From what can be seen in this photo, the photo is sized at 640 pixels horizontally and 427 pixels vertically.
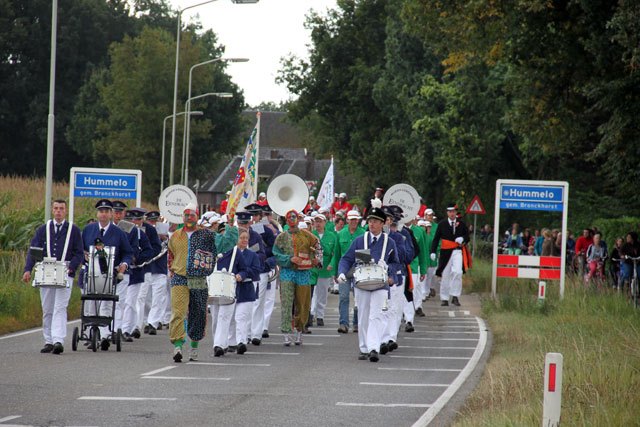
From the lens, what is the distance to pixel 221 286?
17.0 metres

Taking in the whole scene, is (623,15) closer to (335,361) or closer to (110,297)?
(335,361)

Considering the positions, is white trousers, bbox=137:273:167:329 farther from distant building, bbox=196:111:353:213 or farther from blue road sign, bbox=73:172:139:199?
Answer: distant building, bbox=196:111:353:213

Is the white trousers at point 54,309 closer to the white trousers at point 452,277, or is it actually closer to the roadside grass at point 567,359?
the roadside grass at point 567,359

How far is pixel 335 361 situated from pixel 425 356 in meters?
1.58

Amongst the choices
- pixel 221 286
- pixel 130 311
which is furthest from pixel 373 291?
pixel 130 311

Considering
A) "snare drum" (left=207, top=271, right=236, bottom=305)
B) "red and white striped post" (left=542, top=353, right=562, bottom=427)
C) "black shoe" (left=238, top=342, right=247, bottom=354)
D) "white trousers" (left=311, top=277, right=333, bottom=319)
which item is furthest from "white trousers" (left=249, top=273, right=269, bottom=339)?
"red and white striped post" (left=542, top=353, right=562, bottom=427)

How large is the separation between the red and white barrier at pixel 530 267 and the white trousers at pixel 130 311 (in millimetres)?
10188

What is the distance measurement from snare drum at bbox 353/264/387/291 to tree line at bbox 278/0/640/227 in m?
5.94

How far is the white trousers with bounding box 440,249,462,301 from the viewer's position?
28.1 metres

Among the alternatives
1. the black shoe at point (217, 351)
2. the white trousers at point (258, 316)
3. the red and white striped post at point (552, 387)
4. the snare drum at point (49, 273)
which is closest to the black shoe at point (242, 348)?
the black shoe at point (217, 351)

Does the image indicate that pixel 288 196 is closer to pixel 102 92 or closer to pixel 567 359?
pixel 567 359

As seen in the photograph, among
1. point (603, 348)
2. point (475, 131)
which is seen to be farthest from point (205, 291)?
point (475, 131)

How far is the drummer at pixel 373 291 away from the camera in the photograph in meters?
16.8

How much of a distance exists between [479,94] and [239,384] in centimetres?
3633
